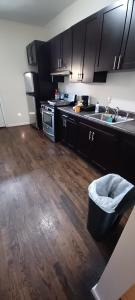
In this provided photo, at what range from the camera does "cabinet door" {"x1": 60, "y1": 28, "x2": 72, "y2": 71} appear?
2.71m

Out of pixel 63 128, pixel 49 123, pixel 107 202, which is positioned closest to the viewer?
pixel 107 202

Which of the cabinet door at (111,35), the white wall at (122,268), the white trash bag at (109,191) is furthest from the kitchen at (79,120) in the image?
the white trash bag at (109,191)

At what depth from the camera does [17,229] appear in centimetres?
148

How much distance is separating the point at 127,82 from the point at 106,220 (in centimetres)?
195

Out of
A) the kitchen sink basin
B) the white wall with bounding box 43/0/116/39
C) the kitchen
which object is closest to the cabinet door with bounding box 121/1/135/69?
the kitchen

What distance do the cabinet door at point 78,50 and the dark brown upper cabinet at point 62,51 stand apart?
15 cm

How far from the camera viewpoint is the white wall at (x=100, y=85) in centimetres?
216

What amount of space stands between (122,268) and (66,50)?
3.38m

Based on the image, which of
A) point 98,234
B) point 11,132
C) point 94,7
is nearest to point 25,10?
point 94,7

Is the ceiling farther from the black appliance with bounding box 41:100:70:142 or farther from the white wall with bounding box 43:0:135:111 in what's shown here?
the black appliance with bounding box 41:100:70:142

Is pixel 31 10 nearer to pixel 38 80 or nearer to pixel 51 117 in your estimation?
pixel 38 80

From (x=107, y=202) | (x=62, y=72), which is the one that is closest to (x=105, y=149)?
(x=107, y=202)

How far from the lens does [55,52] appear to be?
326cm

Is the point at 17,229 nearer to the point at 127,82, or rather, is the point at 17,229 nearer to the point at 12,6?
the point at 127,82
